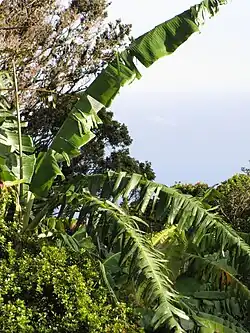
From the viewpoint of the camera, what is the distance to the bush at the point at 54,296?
472 centimetres

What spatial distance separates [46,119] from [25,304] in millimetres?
10457

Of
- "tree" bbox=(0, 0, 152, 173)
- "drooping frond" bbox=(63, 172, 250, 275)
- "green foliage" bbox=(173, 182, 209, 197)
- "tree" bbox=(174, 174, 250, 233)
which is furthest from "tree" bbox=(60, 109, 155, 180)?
"drooping frond" bbox=(63, 172, 250, 275)

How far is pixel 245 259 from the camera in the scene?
568 cm

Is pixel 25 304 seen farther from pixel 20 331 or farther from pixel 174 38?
pixel 174 38

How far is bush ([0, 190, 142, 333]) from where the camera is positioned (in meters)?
4.72

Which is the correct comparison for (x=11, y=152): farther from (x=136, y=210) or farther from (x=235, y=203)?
(x=235, y=203)

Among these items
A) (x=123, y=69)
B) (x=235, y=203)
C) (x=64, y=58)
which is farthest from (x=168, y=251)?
(x=64, y=58)

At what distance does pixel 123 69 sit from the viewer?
20.1ft

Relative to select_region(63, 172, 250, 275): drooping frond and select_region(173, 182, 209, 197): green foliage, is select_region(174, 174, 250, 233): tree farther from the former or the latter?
select_region(63, 172, 250, 275): drooping frond

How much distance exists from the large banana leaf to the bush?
4.05 ft

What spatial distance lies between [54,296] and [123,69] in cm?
241

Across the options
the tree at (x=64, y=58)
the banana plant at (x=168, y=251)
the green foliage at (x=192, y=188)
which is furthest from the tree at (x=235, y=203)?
the banana plant at (x=168, y=251)

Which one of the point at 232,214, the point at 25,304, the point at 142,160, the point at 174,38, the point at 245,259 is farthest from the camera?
the point at 142,160

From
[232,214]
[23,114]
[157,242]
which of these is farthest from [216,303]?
[23,114]
